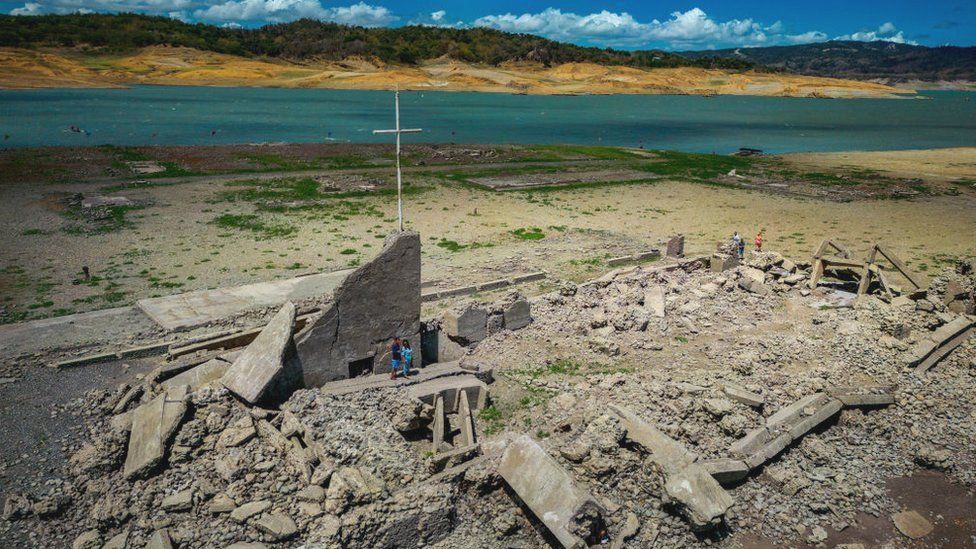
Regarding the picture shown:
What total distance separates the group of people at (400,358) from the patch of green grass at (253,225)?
15.0 m

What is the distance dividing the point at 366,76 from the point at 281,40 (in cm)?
4156

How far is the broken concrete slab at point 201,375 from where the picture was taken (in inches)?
481

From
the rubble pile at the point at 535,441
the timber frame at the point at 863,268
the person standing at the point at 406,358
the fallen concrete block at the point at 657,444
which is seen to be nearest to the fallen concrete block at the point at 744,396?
the rubble pile at the point at 535,441

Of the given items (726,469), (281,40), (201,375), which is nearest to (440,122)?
(201,375)

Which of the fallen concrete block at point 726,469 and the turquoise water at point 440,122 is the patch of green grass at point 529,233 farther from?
the turquoise water at point 440,122

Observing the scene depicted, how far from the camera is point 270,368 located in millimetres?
11391

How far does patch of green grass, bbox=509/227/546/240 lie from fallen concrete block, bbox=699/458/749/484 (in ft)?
57.7

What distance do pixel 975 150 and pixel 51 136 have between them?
9434cm

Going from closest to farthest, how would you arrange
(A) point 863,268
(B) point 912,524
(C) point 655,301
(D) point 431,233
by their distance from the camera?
1. (B) point 912,524
2. (C) point 655,301
3. (A) point 863,268
4. (D) point 431,233

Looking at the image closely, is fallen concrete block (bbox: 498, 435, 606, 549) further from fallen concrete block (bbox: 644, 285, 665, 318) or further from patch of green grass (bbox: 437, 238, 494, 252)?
patch of green grass (bbox: 437, 238, 494, 252)

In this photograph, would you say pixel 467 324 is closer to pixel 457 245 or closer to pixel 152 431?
pixel 152 431

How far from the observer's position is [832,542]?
32.3 ft

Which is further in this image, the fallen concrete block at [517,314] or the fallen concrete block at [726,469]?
the fallen concrete block at [517,314]

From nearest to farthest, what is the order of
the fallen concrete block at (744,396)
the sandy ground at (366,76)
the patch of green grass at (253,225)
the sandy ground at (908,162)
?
the fallen concrete block at (744,396)
the patch of green grass at (253,225)
the sandy ground at (908,162)
the sandy ground at (366,76)
